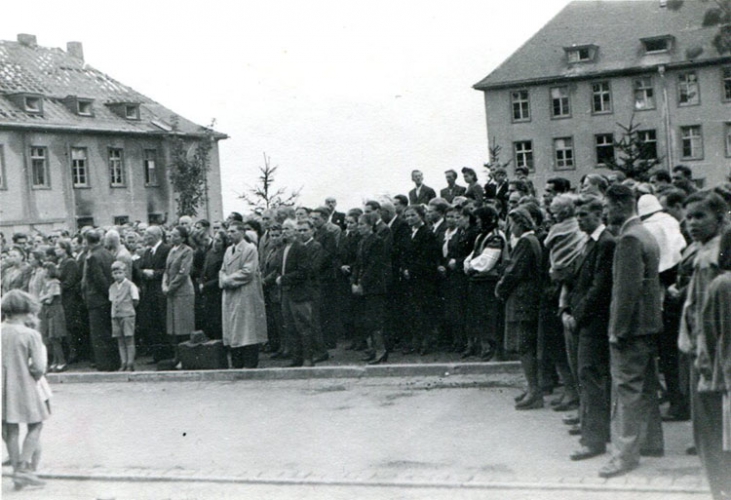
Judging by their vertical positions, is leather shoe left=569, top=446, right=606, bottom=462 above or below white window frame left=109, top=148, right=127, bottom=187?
below

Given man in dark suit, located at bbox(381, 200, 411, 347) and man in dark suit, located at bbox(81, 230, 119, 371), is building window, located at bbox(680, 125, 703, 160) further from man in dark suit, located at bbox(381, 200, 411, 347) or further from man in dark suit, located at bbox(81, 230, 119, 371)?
man in dark suit, located at bbox(81, 230, 119, 371)

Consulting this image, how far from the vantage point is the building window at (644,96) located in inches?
1962

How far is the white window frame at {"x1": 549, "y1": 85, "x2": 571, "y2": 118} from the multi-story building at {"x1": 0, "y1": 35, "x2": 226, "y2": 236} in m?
18.6

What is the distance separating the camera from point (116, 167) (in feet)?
147

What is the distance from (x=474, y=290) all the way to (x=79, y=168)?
34.1 m

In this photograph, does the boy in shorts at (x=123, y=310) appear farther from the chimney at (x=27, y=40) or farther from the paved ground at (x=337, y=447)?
the chimney at (x=27, y=40)

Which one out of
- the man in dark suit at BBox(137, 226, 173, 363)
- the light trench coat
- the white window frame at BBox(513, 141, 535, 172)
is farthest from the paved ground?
the white window frame at BBox(513, 141, 535, 172)

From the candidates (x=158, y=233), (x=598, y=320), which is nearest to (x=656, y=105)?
(x=158, y=233)

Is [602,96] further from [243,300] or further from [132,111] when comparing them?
[243,300]

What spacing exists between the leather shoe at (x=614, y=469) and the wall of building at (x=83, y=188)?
101 ft

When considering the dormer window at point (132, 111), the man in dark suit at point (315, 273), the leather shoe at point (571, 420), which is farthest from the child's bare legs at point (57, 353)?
the dormer window at point (132, 111)

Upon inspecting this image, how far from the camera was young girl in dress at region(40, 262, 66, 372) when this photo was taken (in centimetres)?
1442

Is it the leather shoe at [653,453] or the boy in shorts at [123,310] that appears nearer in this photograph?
the leather shoe at [653,453]

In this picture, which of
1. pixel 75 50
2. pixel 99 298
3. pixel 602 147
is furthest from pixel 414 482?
pixel 602 147
